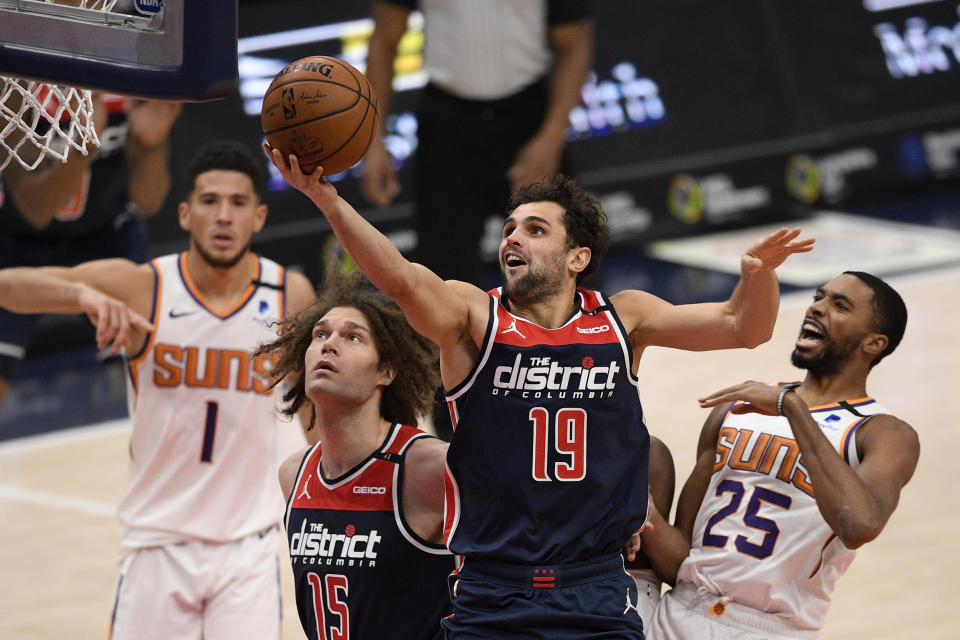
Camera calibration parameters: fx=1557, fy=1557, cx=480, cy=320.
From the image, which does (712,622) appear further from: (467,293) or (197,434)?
(197,434)

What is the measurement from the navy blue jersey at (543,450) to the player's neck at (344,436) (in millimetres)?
416

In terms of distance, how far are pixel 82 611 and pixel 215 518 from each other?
181 cm

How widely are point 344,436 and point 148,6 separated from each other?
1471 millimetres

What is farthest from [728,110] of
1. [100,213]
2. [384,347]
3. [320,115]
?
[320,115]

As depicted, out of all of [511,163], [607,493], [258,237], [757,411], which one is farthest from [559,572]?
[258,237]

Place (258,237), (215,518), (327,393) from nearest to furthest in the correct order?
(327,393)
(215,518)
(258,237)

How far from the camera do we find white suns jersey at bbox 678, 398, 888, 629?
4.88 meters

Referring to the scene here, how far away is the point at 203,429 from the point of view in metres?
5.85

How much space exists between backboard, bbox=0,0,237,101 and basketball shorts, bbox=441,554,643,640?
5.09ft

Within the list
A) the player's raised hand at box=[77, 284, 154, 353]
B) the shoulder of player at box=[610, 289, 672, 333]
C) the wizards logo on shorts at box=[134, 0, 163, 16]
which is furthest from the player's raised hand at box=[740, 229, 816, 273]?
the player's raised hand at box=[77, 284, 154, 353]

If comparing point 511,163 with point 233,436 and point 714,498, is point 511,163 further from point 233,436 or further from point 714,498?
point 714,498

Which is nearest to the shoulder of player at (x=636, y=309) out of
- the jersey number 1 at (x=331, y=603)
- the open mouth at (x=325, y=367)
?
the open mouth at (x=325, y=367)

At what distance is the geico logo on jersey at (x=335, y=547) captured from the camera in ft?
15.2

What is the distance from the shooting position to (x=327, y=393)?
4.71 meters
